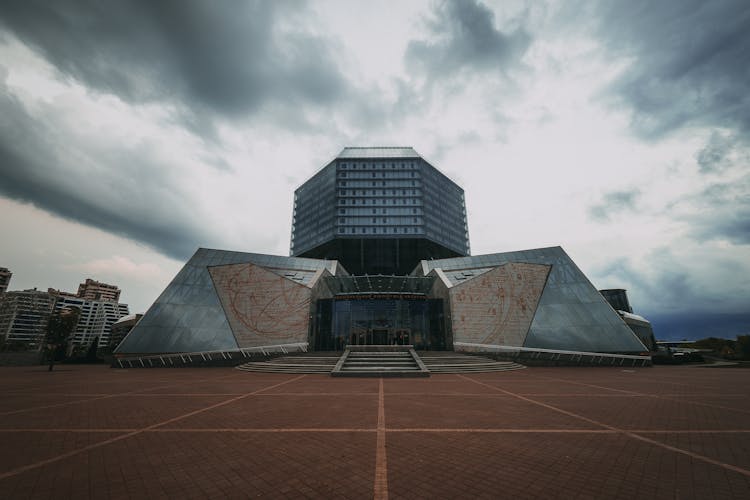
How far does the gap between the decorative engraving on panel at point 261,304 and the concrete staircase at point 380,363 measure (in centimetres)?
740

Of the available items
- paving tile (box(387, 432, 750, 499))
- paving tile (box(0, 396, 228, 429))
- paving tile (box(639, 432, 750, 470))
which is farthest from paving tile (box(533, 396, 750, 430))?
paving tile (box(0, 396, 228, 429))

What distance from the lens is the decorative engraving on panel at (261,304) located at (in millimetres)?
27531

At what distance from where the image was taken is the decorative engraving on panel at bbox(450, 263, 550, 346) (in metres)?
27.7

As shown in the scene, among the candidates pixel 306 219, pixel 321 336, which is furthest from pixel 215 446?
pixel 306 219

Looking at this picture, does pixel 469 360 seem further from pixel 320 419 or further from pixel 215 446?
pixel 215 446

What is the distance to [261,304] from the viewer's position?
29000 millimetres

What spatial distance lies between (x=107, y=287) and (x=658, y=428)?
252 meters

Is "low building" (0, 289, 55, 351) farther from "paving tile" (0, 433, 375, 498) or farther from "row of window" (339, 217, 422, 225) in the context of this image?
"paving tile" (0, 433, 375, 498)

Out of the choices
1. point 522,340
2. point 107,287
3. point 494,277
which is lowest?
point 522,340

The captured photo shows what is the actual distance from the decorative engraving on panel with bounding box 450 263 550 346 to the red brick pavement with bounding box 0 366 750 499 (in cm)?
1612

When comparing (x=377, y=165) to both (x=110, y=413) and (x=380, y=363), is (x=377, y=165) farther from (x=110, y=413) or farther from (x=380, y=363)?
(x=110, y=413)

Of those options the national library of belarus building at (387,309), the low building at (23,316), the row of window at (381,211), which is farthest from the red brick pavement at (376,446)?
the low building at (23,316)

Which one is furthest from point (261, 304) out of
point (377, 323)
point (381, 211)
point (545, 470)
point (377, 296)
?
point (381, 211)

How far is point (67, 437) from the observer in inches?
263
